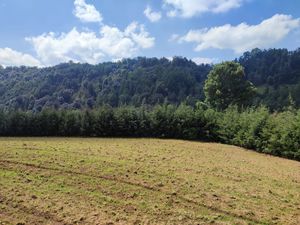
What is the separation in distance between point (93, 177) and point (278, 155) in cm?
1078

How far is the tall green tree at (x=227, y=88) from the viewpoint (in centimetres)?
3625

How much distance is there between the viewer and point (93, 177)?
27.0 ft

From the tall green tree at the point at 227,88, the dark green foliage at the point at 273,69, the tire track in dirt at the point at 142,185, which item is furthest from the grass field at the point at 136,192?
the dark green foliage at the point at 273,69

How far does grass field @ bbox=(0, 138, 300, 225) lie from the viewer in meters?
6.05

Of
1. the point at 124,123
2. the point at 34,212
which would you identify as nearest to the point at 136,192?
the point at 34,212

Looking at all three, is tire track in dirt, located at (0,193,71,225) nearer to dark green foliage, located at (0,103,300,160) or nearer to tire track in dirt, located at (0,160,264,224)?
tire track in dirt, located at (0,160,264,224)

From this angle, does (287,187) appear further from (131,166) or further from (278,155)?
(278,155)

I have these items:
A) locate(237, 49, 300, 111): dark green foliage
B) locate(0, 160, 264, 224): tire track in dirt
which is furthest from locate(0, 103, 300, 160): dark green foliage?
locate(237, 49, 300, 111): dark green foliage

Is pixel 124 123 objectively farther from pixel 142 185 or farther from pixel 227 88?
pixel 227 88

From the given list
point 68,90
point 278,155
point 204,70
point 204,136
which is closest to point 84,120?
point 204,136

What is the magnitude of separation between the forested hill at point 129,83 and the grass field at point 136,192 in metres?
59.7

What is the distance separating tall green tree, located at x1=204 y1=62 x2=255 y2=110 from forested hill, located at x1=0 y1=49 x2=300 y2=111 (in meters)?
30.5

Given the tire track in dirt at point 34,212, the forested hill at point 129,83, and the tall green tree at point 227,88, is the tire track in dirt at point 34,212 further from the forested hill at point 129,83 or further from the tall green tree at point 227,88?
the forested hill at point 129,83

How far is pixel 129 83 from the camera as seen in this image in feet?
303
